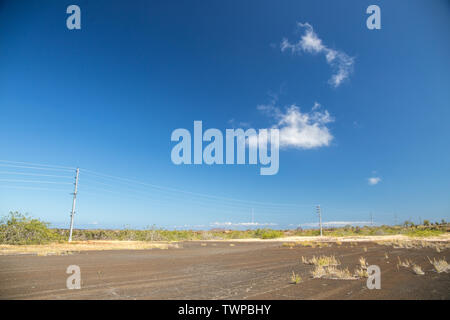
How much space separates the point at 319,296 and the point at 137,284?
5.79m

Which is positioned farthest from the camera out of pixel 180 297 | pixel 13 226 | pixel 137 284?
pixel 13 226

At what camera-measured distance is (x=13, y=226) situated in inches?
1044

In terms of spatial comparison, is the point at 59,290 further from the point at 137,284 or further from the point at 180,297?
the point at 180,297
